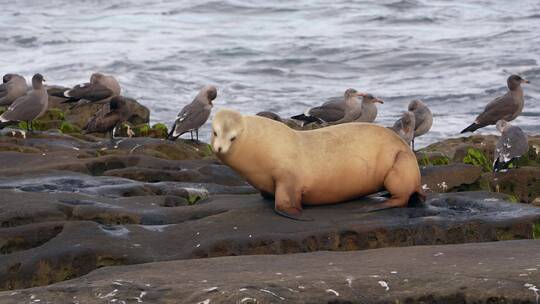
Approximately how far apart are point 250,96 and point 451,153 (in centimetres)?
1051

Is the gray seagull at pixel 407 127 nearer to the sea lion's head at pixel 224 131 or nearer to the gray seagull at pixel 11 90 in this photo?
the gray seagull at pixel 11 90

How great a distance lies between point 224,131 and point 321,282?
2144 millimetres

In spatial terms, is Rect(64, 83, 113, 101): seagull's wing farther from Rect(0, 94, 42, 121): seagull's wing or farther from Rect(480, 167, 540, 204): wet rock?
Rect(480, 167, 540, 204): wet rock

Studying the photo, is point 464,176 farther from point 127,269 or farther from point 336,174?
point 127,269

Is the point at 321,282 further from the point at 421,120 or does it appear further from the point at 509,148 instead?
the point at 421,120

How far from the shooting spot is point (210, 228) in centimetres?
710

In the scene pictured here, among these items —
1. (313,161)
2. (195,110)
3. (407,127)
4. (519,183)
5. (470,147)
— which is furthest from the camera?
(195,110)

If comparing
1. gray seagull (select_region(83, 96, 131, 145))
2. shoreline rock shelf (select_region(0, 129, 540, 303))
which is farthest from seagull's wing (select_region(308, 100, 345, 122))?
shoreline rock shelf (select_region(0, 129, 540, 303))

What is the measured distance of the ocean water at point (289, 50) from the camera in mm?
24484

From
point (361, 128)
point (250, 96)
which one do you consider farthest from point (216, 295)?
point (250, 96)

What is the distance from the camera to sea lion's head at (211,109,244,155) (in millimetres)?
7352

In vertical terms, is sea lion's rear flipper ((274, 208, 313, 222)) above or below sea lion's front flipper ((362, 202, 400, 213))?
above

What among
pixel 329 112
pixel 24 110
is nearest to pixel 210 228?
pixel 24 110

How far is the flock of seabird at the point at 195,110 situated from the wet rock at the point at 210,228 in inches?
242
